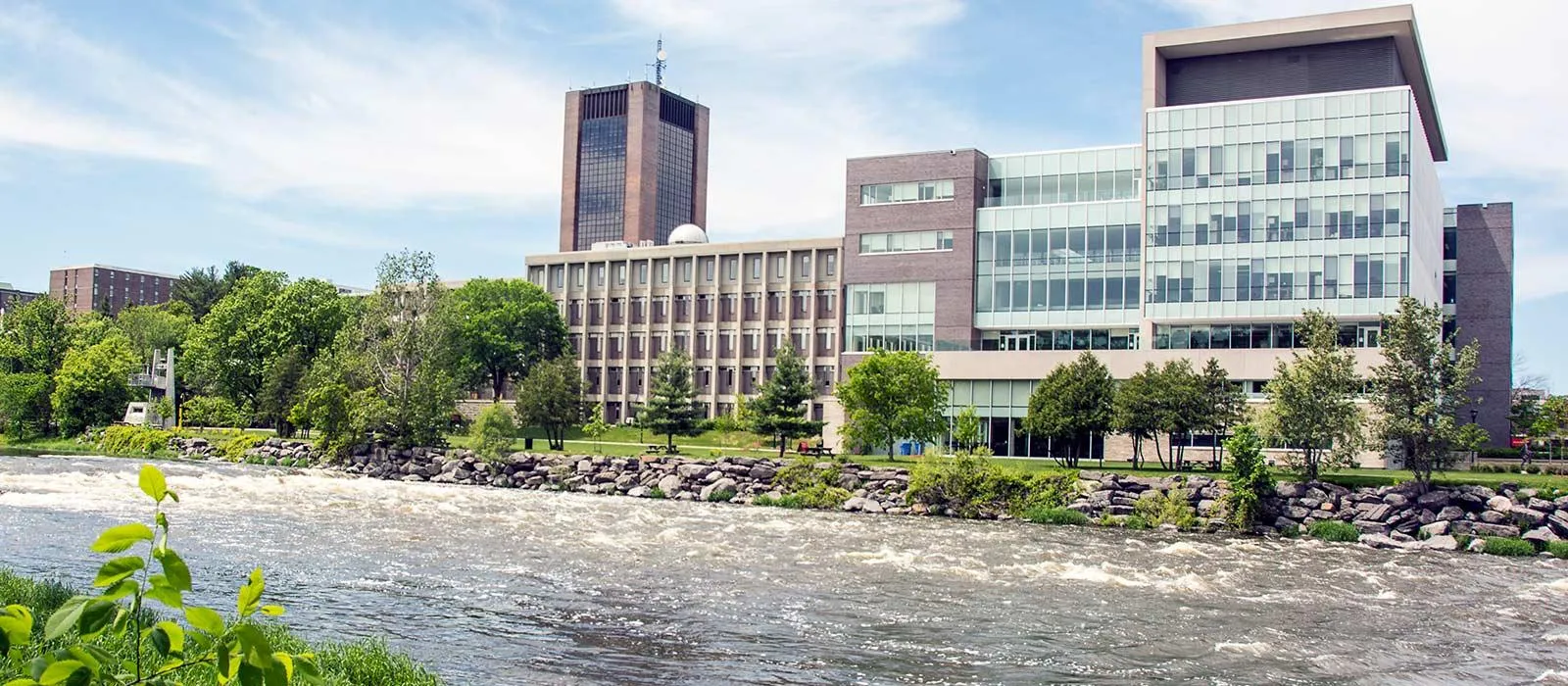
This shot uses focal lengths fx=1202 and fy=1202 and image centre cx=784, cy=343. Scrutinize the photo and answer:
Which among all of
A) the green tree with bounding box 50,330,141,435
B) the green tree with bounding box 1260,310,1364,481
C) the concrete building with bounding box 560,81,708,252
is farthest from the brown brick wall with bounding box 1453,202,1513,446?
the concrete building with bounding box 560,81,708,252

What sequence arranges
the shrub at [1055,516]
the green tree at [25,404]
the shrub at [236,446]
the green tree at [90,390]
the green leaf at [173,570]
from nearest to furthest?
the green leaf at [173,570] → the shrub at [1055,516] → the shrub at [236,446] → the green tree at [90,390] → the green tree at [25,404]

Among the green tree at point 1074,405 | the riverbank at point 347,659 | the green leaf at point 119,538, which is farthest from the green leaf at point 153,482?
the green tree at point 1074,405

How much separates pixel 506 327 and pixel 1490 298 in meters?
78.0

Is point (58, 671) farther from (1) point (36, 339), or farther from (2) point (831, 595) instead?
(1) point (36, 339)

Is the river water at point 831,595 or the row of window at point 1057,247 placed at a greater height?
the row of window at point 1057,247

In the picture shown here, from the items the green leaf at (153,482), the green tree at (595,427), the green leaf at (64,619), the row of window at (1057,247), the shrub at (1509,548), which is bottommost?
the shrub at (1509,548)

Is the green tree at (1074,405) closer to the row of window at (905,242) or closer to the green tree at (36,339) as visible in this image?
the row of window at (905,242)

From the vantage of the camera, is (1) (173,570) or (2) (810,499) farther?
(2) (810,499)

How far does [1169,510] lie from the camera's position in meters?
42.9

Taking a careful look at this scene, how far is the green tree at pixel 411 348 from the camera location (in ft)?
211

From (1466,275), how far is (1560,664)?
7564 centimetres

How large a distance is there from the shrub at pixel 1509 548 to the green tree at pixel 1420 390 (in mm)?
5102

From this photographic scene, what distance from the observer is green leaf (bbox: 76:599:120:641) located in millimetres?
4289

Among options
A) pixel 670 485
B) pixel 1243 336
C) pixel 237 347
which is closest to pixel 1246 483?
pixel 670 485
